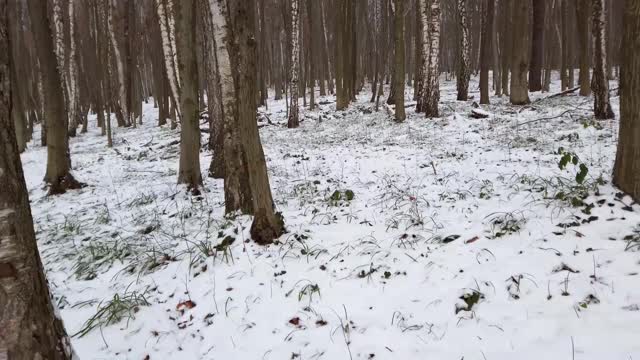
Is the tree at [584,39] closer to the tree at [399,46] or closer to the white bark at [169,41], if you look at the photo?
the tree at [399,46]

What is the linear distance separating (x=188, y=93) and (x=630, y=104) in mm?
5684

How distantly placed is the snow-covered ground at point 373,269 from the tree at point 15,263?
1.43 meters

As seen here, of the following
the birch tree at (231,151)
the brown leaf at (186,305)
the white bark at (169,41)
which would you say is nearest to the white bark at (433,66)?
the white bark at (169,41)

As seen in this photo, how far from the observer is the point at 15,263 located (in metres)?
1.79

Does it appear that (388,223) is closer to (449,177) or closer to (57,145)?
(449,177)

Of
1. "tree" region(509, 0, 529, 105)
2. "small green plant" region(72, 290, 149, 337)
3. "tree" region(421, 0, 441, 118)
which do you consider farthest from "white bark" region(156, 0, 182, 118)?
"tree" region(509, 0, 529, 105)

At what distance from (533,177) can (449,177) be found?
116 centimetres

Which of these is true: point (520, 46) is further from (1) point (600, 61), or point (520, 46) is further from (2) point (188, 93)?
(2) point (188, 93)

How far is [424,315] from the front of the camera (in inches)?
121

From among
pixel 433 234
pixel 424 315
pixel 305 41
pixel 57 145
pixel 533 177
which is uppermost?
pixel 305 41

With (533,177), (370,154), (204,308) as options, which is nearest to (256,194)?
(204,308)

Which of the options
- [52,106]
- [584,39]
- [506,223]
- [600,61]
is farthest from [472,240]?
[584,39]

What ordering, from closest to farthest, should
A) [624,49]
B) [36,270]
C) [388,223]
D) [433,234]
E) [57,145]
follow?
[36,270]
[624,49]
[433,234]
[388,223]
[57,145]

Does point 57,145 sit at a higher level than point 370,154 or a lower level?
higher
